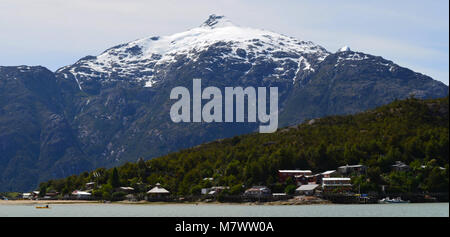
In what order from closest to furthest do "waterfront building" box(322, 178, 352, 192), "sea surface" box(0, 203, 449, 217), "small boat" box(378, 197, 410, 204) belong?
"sea surface" box(0, 203, 449, 217), "small boat" box(378, 197, 410, 204), "waterfront building" box(322, 178, 352, 192)

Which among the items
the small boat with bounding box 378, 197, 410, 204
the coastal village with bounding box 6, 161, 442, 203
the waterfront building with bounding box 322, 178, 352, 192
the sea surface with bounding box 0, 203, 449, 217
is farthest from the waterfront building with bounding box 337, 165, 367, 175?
the sea surface with bounding box 0, 203, 449, 217

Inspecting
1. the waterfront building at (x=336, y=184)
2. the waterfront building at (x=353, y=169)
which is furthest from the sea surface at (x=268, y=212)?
the waterfront building at (x=353, y=169)

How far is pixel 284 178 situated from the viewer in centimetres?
19900

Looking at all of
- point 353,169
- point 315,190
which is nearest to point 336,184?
point 315,190

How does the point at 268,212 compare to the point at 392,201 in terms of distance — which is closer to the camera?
the point at 268,212

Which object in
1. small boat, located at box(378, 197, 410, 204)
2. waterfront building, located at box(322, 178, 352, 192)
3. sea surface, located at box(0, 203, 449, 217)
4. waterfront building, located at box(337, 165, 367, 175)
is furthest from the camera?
waterfront building, located at box(337, 165, 367, 175)

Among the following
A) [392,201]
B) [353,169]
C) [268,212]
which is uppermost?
[353,169]

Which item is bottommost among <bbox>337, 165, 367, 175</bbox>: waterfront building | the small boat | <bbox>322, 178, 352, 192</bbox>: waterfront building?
the small boat

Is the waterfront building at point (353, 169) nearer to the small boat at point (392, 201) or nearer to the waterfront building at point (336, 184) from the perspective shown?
the waterfront building at point (336, 184)

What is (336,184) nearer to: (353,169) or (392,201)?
(353,169)

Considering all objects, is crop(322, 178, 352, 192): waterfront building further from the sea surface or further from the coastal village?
the sea surface
